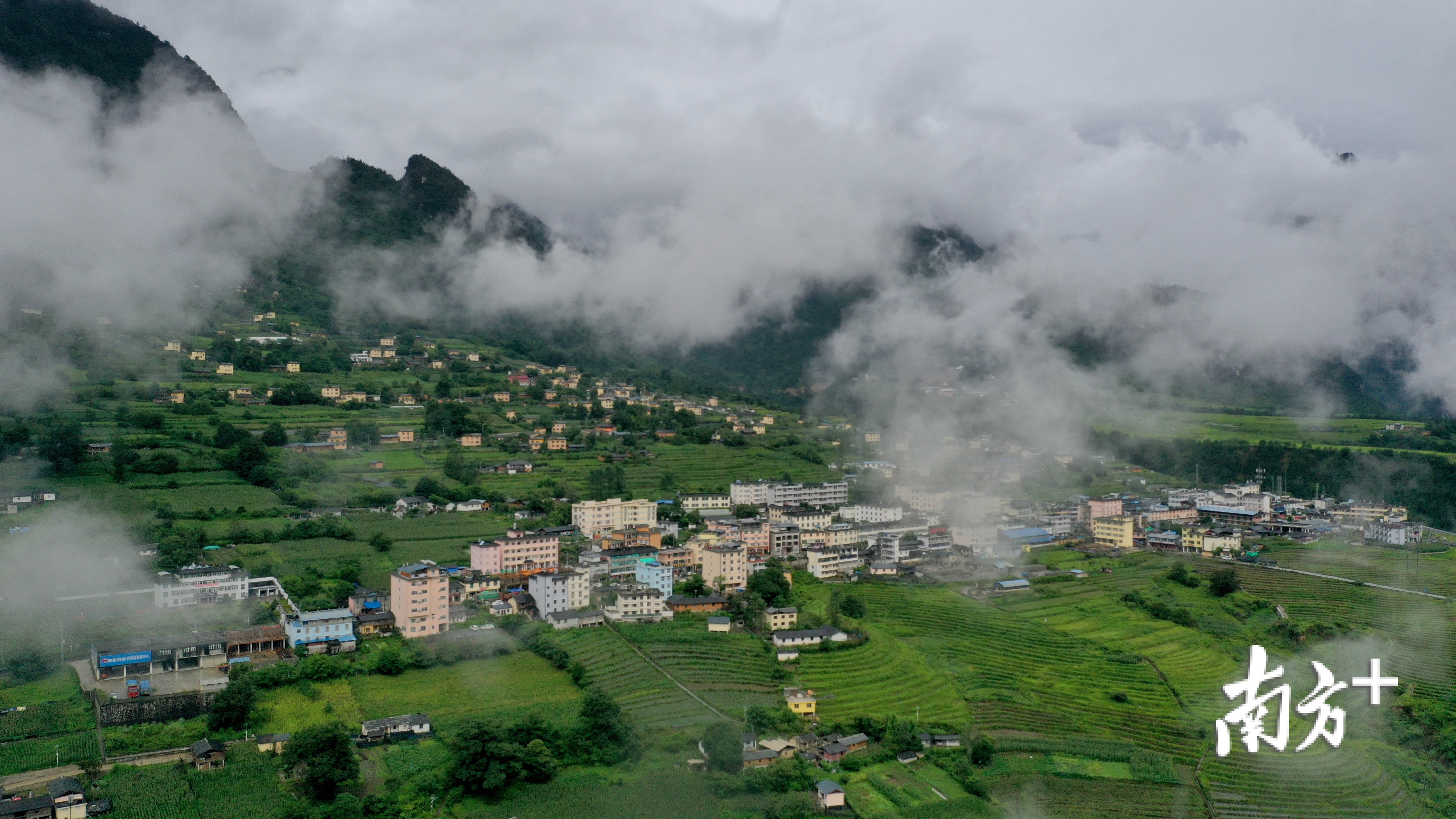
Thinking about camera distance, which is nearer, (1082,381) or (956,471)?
(956,471)

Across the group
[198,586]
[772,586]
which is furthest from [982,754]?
[198,586]

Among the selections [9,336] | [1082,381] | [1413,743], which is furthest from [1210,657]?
[9,336]

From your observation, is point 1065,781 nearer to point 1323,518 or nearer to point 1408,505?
point 1323,518

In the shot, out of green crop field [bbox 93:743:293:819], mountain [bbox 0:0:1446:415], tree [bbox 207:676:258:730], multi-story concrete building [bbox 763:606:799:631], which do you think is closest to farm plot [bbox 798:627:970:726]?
multi-story concrete building [bbox 763:606:799:631]

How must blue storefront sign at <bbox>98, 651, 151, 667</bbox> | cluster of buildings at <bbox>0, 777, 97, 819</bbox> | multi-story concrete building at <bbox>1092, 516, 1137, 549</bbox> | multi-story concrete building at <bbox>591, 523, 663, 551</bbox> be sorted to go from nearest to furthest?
cluster of buildings at <bbox>0, 777, 97, 819</bbox>, blue storefront sign at <bbox>98, 651, 151, 667</bbox>, multi-story concrete building at <bbox>591, 523, 663, 551</bbox>, multi-story concrete building at <bbox>1092, 516, 1137, 549</bbox>

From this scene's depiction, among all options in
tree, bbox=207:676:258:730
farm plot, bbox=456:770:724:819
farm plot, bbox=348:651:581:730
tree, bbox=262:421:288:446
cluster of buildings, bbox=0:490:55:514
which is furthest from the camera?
tree, bbox=262:421:288:446

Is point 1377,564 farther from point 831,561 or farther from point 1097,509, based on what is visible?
point 831,561

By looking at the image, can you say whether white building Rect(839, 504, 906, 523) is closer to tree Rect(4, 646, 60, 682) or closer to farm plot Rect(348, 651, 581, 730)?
farm plot Rect(348, 651, 581, 730)
